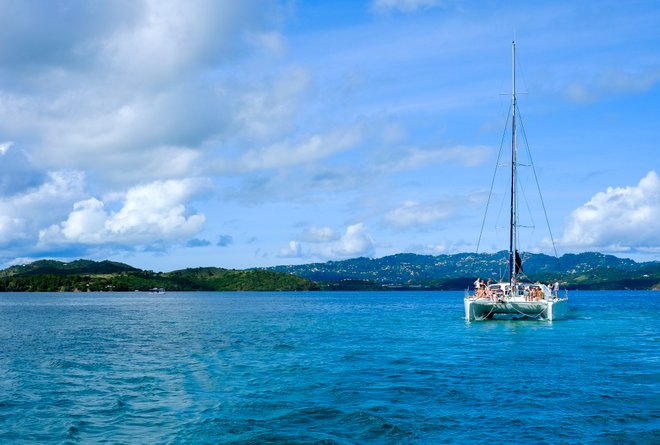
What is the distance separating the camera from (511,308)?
6725 cm

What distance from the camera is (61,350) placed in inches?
1852

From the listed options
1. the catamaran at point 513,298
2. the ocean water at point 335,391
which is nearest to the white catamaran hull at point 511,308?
the catamaran at point 513,298

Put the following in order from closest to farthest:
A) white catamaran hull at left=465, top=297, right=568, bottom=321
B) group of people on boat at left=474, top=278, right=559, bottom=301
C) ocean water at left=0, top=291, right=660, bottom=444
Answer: ocean water at left=0, top=291, right=660, bottom=444 → white catamaran hull at left=465, top=297, right=568, bottom=321 → group of people on boat at left=474, top=278, right=559, bottom=301

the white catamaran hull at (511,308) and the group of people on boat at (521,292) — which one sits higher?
the group of people on boat at (521,292)

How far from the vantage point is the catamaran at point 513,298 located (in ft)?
221

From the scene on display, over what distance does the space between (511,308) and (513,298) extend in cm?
146

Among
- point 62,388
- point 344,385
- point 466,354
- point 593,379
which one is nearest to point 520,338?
point 466,354

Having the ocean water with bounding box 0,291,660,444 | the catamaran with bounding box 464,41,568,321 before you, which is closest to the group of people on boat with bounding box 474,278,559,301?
the catamaran with bounding box 464,41,568,321

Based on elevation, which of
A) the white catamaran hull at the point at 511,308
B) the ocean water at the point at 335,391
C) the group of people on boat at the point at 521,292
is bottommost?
the ocean water at the point at 335,391

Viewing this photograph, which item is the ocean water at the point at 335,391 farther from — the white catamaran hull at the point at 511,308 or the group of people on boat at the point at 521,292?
the group of people on boat at the point at 521,292

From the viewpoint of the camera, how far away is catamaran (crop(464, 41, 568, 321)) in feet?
221

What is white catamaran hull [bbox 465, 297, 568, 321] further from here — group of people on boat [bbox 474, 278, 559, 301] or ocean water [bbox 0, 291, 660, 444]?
ocean water [bbox 0, 291, 660, 444]

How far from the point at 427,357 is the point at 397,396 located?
14.4m

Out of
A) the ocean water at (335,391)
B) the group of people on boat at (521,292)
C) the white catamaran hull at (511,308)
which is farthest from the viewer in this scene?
the group of people on boat at (521,292)
